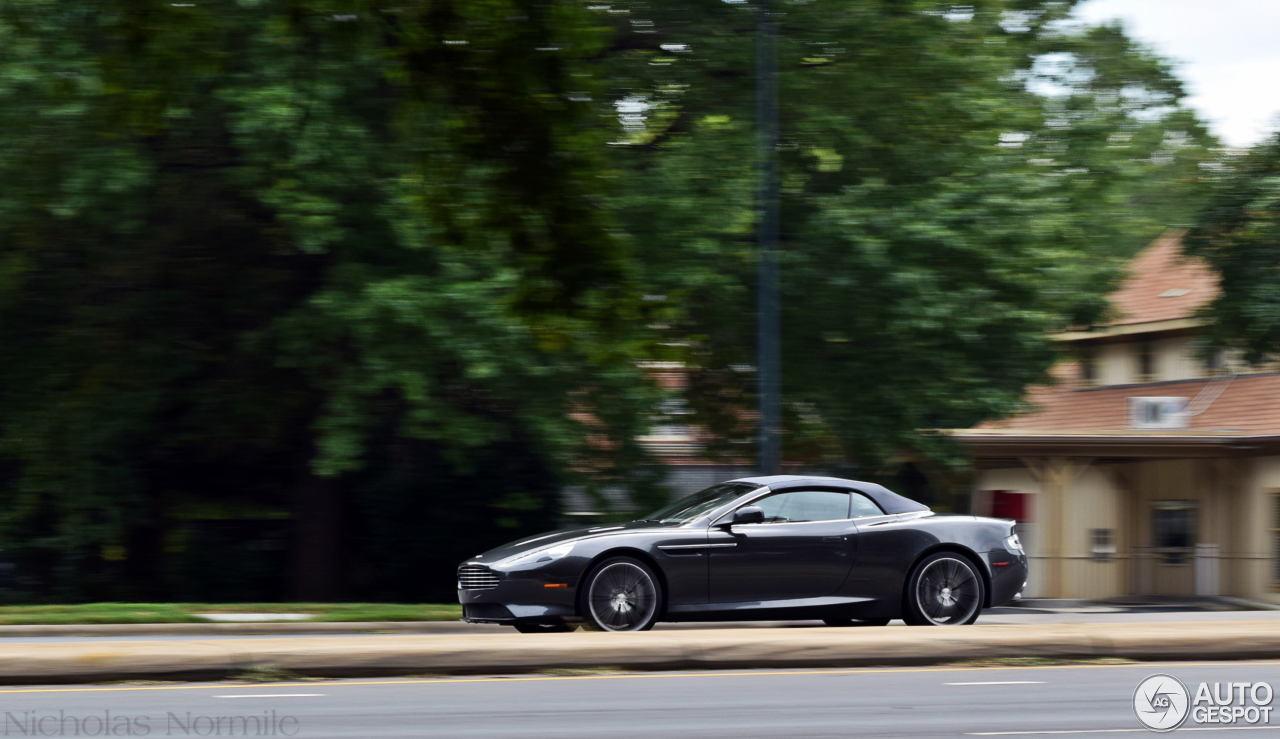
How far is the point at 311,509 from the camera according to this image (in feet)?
65.9

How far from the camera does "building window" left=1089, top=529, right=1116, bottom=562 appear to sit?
29.8m

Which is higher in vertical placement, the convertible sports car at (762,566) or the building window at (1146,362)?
the building window at (1146,362)

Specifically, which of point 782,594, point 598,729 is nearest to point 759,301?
point 782,594

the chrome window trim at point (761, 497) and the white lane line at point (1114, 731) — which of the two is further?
the chrome window trim at point (761, 497)

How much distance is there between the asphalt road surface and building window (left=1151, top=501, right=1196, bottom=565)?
21.2 m

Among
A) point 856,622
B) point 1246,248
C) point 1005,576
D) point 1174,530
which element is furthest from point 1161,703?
point 1174,530

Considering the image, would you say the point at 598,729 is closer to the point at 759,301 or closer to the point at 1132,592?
the point at 759,301

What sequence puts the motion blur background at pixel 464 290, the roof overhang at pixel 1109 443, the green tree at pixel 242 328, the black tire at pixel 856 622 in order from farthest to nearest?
the roof overhang at pixel 1109 443 < the motion blur background at pixel 464 290 < the green tree at pixel 242 328 < the black tire at pixel 856 622

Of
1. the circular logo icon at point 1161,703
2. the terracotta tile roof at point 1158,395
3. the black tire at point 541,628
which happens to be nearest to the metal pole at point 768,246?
the black tire at point 541,628

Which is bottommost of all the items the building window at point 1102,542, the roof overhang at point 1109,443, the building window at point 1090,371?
the building window at point 1102,542

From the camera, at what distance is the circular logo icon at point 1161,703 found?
751 centimetres

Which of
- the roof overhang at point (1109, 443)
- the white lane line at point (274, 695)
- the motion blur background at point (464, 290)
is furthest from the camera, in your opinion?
the roof overhang at point (1109, 443)

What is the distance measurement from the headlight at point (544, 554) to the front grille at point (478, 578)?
0.15 m

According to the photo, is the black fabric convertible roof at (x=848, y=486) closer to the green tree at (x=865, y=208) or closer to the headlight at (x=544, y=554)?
the headlight at (x=544, y=554)
